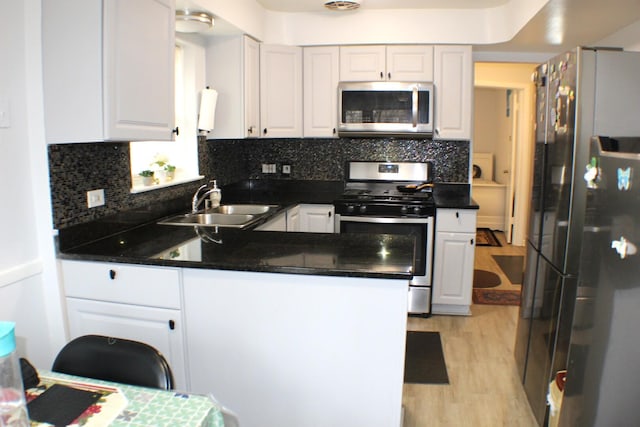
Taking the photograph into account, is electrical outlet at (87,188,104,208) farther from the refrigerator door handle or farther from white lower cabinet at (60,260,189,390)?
the refrigerator door handle

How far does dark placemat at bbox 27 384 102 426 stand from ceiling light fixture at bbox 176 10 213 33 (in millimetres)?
2198

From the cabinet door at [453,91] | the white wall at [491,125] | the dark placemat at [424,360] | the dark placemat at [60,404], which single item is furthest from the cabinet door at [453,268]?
the white wall at [491,125]

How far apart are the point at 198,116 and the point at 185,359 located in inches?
72.3

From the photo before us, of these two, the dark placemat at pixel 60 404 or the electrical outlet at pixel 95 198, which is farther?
the electrical outlet at pixel 95 198

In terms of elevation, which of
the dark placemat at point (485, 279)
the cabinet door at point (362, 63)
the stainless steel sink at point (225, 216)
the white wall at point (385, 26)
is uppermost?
the white wall at point (385, 26)

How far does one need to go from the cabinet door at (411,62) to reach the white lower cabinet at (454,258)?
1079 millimetres

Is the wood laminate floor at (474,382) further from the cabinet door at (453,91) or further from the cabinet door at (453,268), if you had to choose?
the cabinet door at (453,91)

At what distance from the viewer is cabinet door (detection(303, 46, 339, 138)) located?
4043mm

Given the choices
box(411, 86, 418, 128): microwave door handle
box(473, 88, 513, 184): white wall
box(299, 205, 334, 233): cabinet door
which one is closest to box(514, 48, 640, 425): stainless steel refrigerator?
box(411, 86, 418, 128): microwave door handle

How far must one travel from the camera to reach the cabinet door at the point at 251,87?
3.62 m

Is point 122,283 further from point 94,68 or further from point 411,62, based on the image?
point 411,62

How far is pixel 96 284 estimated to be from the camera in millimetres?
2211

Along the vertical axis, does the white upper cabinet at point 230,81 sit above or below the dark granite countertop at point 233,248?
above

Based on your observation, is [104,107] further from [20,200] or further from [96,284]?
[96,284]
